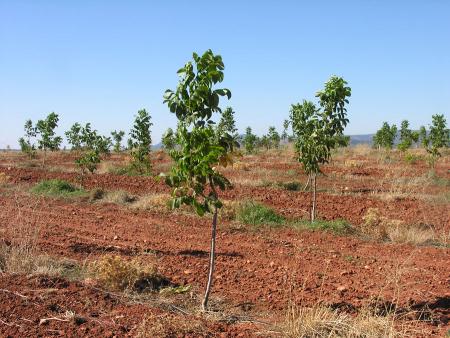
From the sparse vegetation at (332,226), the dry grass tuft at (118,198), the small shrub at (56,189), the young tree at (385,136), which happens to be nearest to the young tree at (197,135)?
the sparse vegetation at (332,226)

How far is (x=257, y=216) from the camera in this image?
1098 centimetres

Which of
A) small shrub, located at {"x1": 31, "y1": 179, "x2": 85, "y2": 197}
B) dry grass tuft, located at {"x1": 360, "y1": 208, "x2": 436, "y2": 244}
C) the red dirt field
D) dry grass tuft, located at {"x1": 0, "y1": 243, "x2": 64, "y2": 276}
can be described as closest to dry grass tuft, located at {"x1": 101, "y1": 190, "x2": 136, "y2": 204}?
the red dirt field

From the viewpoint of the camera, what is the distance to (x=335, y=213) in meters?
12.0

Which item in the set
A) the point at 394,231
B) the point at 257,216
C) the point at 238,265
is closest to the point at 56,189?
the point at 257,216

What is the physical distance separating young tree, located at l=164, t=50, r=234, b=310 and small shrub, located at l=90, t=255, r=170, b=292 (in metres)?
1.49

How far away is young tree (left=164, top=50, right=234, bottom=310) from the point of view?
16.0 feet

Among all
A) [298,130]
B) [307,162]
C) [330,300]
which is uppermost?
[298,130]

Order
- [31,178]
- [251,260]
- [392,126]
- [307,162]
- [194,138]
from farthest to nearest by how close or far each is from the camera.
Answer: [392,126]
[31,178]
[307,162]
[251,260]
[194,138]

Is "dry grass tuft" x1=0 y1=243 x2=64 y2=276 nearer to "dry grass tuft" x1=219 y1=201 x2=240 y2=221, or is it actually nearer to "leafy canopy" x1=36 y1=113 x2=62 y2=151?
"dry grass tuft" x1=219 y1=201 x2=240 y2=221

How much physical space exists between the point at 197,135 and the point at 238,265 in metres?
3.09

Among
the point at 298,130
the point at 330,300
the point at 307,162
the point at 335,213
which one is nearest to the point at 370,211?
the point at 335,213

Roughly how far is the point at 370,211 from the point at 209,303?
662cm

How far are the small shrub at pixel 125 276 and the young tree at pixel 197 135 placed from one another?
4.90 ft

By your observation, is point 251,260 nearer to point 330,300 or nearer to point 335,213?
point 330,300
